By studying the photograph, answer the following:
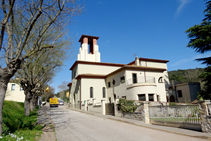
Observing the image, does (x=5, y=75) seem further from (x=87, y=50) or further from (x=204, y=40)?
(x=87, y=50)

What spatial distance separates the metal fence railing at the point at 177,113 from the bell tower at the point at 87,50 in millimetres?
24872

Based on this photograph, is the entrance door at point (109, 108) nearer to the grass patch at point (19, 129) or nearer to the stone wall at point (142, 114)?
the stone wall at point (142, 114)

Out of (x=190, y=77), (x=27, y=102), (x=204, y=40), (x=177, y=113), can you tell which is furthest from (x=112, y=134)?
(x=190, y=77)

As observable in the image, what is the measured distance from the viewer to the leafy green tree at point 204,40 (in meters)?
18.1

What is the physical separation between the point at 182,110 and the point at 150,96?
12.7 m

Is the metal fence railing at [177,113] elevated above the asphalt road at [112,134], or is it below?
above

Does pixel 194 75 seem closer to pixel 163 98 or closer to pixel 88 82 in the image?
pixel 163 98

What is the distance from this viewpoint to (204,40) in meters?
18.0

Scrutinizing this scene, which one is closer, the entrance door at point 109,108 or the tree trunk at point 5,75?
the tree trunk at point 5,75

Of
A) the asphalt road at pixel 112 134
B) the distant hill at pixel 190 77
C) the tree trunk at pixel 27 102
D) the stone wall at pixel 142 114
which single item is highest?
the distant hill at pixel 190 77

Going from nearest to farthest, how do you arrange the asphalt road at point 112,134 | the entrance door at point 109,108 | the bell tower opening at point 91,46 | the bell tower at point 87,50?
the asphalt road at point 112,134 < the entrance door at point 109,108 < the bell tower at point 87,50 < the bell tower opening at point 91,46

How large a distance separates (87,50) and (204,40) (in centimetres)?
2322

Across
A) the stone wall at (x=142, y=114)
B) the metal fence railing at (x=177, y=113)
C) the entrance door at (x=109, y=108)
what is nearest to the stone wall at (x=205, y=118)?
the metal fence railing at (x=177, y=113)

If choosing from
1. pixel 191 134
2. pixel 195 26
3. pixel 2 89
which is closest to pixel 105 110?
pixel 191 134
